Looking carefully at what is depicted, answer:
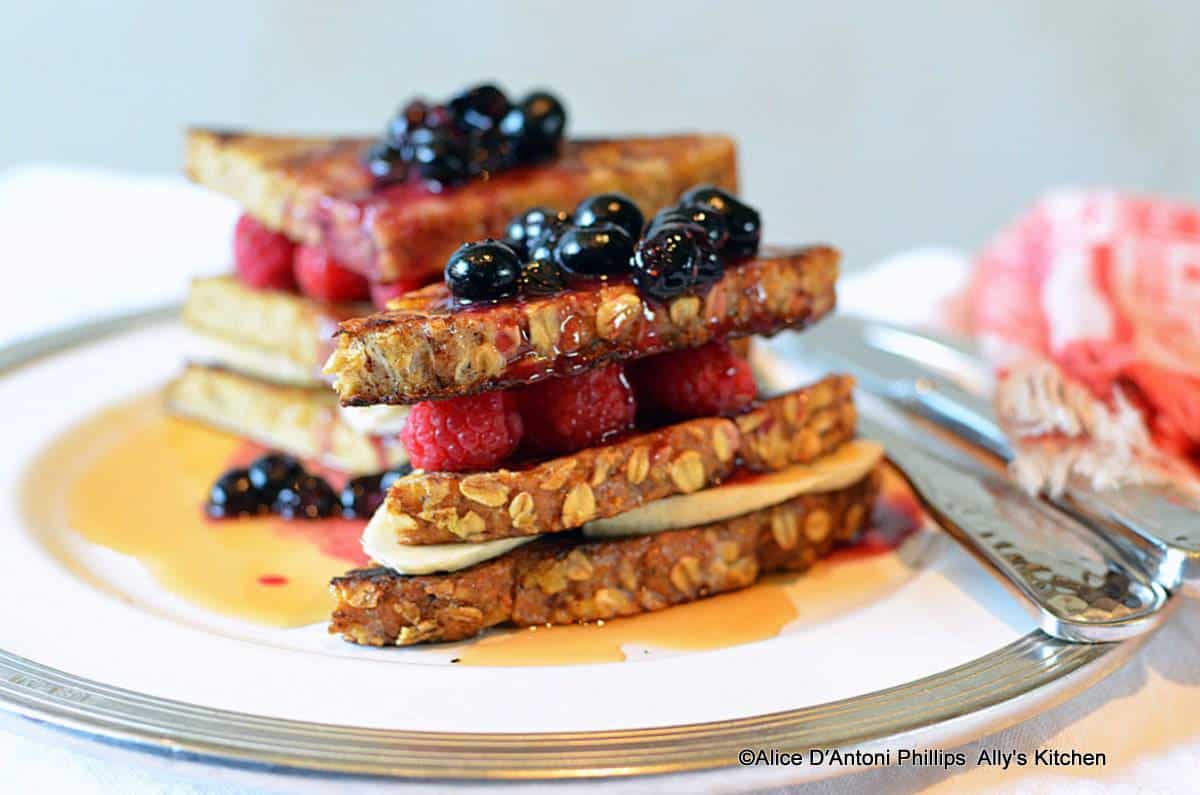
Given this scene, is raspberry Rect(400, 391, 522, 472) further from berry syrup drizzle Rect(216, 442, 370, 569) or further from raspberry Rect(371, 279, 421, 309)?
raspberry Rect(371, 279, 421, 309)

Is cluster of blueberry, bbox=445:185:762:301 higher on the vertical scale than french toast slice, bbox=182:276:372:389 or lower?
higher

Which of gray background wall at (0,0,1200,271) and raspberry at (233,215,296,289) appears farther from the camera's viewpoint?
gray background wall at (0,0,1200,271)

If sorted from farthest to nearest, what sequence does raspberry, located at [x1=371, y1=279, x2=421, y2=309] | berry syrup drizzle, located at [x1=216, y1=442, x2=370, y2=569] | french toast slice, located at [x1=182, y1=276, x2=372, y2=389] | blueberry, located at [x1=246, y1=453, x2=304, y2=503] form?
french toast slice, located at [x1=182, y1=276, x2=372, y2=389], raspberry, located at [x1=371, y1=279, x2=421, y2=309], blueberry, located at [x1=246, y1=453, x2=304, y2=503], berry syrup drizzle, located at [x1=216, y1=442, x2=370, y2=569]

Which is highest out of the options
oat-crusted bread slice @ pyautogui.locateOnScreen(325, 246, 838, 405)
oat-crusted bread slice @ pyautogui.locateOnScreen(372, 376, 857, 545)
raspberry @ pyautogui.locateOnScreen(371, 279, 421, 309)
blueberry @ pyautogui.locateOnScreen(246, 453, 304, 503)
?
oat-crusted bread slice @ pyautogui.locateOnScreen(325, 246, 838, 405)

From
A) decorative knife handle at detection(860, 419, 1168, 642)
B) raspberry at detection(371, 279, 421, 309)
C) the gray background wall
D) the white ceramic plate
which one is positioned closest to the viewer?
the white ceramic plate

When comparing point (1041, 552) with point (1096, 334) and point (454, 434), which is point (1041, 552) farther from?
point (1096, 334)

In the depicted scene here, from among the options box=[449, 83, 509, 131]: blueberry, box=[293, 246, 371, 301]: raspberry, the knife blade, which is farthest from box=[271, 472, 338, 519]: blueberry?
the knife blade

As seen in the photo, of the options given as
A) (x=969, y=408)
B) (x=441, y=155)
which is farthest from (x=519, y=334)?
(x=969, y=408)

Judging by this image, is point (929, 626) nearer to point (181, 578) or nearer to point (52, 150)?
point (181, 578)
